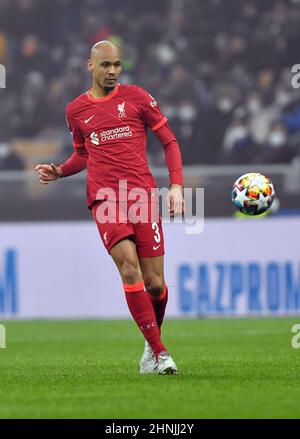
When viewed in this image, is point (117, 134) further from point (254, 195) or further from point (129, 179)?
point (254, 195)

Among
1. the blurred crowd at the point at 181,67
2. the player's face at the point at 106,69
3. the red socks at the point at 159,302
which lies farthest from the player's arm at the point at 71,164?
the blurred crowd at the point at 181,67

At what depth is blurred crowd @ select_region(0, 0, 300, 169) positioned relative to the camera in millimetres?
18031

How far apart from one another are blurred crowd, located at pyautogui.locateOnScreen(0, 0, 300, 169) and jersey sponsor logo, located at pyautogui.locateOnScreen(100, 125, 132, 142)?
952 cm

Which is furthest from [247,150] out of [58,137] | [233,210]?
[58,137]

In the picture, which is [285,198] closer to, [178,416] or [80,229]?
[80,229]

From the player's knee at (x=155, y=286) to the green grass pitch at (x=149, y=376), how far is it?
624 millimetres

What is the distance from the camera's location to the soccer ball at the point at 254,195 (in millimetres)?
8461

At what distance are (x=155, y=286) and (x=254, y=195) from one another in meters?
1.08

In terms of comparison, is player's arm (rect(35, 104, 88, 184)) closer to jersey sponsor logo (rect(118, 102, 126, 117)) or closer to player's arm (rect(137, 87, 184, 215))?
jersey sponsor logo (rect(118, 102, 126, 117))

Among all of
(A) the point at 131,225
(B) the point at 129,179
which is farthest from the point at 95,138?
(A) the point at 131,225

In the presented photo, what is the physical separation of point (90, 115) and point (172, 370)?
1.99m
